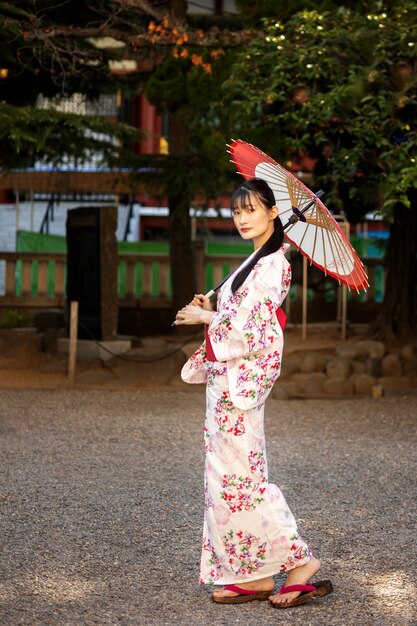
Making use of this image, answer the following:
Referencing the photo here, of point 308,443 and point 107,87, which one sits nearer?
point 308,443

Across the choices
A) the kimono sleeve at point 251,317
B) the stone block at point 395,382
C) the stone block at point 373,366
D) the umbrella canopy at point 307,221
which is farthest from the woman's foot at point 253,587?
the stone block at point 373,366

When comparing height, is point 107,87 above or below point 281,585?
above

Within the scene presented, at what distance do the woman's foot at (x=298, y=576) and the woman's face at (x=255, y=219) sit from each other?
4.33 ft

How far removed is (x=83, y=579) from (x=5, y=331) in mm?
9510

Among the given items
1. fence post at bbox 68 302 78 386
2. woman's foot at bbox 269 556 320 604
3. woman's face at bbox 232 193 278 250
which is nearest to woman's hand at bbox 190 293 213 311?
woman's face at bbox 232 193 278 250

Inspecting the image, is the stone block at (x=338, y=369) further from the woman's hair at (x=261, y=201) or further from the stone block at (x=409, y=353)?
the woman's hair at (x=261, y=201)

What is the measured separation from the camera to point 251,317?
4242mm

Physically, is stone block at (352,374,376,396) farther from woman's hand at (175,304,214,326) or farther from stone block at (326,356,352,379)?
woman's hand at (175,304,214,326)

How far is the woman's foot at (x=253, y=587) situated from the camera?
4.35 meters

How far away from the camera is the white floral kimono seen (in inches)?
167

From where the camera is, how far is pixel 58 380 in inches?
488

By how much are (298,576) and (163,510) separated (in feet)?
5.62

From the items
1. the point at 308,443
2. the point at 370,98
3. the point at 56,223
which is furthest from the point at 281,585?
the point at 56,223

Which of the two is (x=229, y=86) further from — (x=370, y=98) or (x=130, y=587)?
(x=130, y=587)
